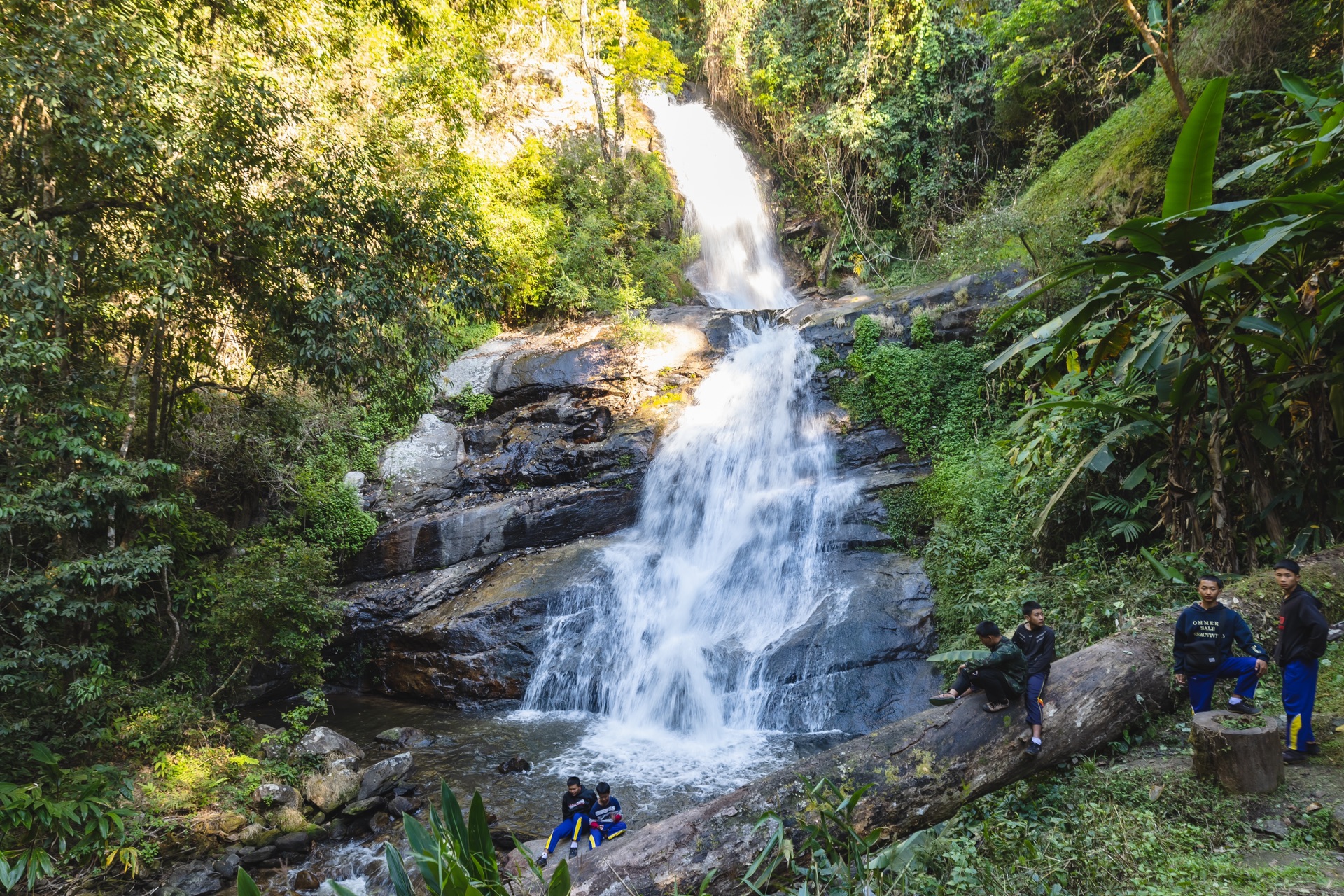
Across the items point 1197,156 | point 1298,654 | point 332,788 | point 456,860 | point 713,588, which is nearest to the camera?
point 456,860

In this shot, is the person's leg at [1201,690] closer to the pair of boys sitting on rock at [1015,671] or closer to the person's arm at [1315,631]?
the person's arm at [1315,631]

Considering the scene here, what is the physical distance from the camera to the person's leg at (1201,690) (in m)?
4.31

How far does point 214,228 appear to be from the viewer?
22.3 feet

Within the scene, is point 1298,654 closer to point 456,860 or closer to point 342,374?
point 456,860

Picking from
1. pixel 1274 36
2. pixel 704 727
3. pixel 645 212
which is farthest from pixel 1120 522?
pixel 645 212

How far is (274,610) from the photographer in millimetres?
8648

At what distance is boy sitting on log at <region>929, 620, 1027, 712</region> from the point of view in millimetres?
3957

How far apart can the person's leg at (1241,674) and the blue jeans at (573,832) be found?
4.29 metres

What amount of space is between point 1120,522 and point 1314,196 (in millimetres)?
3616

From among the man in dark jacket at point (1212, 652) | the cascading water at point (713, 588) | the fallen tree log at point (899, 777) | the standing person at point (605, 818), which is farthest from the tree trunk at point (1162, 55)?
the standing person at point (605, 818)

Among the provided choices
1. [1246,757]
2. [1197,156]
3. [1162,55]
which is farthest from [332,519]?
[1162,55]

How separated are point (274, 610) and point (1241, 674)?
373 inches

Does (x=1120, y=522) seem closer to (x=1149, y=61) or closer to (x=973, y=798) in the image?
(x=973, y=798)

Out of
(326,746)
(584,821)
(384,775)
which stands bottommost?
(384,775)
